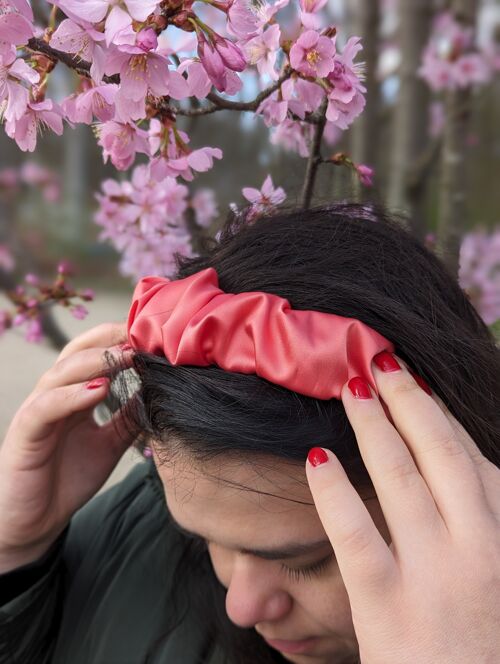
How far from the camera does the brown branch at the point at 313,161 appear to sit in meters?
0.97

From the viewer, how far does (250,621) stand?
38.7 inches

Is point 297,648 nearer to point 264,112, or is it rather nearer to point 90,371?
point 90,371

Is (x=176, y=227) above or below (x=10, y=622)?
above

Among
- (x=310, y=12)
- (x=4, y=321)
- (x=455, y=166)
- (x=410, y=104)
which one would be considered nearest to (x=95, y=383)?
(x=310, y=12)

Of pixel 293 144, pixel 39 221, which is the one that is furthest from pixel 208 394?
pixel 39 221

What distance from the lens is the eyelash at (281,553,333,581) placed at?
3.01 ft

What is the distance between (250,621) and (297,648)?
0.51 ft

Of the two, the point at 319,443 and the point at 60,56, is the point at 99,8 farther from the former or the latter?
the point at 319,443

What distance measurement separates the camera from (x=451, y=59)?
263 centimetres

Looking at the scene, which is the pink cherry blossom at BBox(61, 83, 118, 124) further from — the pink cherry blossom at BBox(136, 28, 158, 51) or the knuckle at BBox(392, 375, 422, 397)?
the knuckle at BBox(392, 375, 422, 397)

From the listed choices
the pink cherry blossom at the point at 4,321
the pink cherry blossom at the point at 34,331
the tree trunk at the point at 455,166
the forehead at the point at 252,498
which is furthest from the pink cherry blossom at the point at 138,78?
the tree trunk at the point at 455,166

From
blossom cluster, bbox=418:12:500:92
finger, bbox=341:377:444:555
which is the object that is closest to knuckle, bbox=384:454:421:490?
finger, bbox=341:377:444:555

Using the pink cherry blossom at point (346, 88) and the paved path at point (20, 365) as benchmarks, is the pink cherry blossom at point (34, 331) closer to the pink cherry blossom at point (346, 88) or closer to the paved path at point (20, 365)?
the paved path at point (20, 365)

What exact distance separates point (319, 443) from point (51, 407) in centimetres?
51
